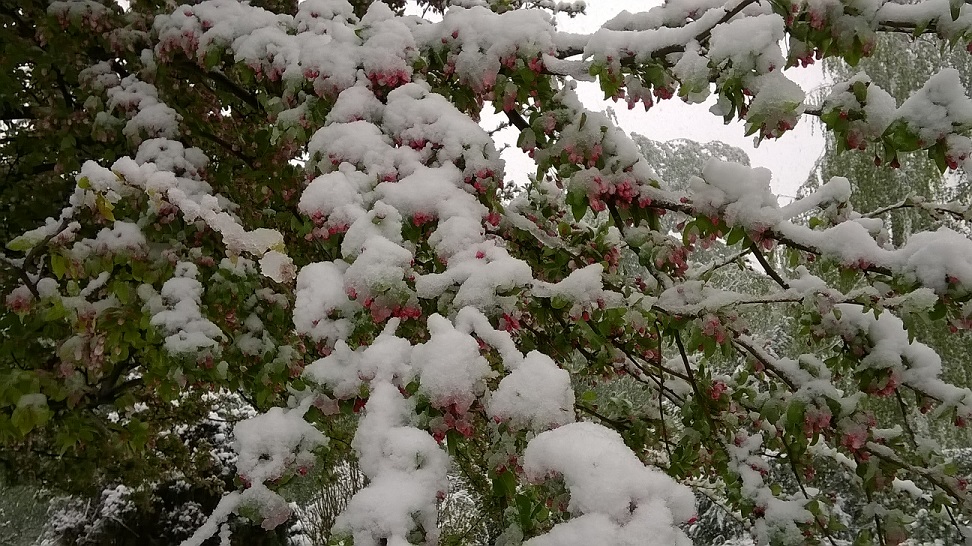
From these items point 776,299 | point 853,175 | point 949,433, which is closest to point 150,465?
point 776,299

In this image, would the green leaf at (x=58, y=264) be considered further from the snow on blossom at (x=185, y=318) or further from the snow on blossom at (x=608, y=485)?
the snow on blossom at (x=608, y=485)

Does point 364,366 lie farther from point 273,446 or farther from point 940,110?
point 940,110

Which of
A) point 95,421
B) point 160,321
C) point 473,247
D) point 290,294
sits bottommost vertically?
point 95,421

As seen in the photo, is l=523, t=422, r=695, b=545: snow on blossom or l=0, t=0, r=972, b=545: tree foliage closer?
l=523, t=422, r=695, b=545: snow on blossom

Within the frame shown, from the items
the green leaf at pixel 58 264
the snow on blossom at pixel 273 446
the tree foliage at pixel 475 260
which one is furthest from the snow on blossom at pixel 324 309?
the green leaf at pixel 58 264

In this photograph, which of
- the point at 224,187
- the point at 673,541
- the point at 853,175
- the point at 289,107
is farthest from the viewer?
the point at 853,175

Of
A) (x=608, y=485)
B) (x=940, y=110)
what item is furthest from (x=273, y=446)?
(x=940, y=110)

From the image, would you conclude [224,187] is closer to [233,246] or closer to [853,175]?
[233,246]

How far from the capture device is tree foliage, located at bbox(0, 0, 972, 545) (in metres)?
1.05

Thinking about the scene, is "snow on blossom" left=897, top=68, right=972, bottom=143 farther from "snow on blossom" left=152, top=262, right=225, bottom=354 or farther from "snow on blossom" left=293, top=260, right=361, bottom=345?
"snow on blossom" left=152, top=262, right=225, bottom=354

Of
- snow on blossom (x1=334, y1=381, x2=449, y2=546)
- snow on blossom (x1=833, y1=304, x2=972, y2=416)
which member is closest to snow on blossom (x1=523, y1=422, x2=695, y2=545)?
snow on blossom (x1=334, y1=381, x2=449, y2=546)

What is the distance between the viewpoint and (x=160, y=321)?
1.72m

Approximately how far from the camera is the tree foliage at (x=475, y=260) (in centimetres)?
105

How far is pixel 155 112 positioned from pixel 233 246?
1.18 meters
